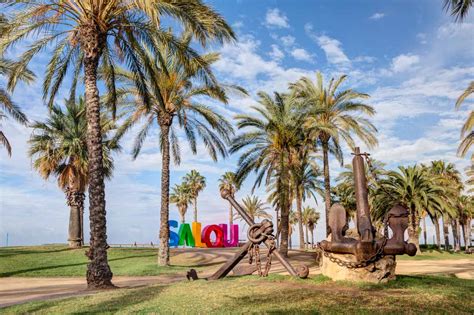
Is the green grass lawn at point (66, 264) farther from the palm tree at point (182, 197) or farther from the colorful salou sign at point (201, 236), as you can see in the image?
the palm tree at point (182, 197)

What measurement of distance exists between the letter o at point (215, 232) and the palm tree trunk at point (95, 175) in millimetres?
24739

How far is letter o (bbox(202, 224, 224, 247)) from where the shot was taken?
3916 centimetres

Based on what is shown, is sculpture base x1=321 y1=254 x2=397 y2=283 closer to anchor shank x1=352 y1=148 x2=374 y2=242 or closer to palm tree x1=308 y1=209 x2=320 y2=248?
anchor shank x1=352 y1=148 x2=374 y2=242

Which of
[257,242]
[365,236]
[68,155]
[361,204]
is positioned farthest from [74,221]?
[365,236]

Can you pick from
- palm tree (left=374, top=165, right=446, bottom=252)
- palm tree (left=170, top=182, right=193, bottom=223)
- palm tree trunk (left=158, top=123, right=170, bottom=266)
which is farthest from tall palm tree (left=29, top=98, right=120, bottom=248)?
palm tree (left=170, top=182, right=193, bottom=223)

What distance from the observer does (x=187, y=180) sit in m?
74.2

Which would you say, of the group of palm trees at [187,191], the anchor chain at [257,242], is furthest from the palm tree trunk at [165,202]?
the group of palm trees at [187,191]

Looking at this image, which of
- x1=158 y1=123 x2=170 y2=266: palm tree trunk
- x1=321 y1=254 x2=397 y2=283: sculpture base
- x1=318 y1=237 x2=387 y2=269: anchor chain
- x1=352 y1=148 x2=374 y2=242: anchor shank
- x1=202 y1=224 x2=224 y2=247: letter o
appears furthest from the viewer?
x1=202 y1=224 x2=224 y2=247: letter o

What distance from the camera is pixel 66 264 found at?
83.1 ft

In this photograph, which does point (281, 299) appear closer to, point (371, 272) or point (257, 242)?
point (371, 272)

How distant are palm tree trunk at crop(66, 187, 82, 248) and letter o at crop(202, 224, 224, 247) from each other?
10.7 metres

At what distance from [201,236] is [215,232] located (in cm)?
135

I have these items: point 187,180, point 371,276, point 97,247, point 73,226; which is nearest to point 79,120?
point 73,226

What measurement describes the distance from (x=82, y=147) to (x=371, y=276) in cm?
2788
